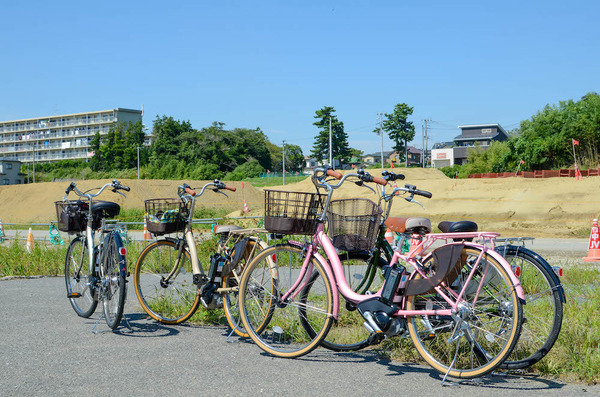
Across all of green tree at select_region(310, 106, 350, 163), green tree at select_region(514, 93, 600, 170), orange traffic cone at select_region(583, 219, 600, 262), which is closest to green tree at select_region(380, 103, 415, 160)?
green tree at select_region(310, 106, 350, 163)

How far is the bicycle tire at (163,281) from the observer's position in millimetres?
5887

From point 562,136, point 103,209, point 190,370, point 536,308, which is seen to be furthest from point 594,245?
point 562,136

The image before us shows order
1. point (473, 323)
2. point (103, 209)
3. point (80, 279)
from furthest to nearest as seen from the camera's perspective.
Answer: point (80, 279) < point (103, 209) < point (473, 323)

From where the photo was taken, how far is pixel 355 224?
14.5ft

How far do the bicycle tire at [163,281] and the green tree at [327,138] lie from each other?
7295 cm

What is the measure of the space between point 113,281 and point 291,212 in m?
1.96

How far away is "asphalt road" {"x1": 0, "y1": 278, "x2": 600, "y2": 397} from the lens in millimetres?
3779

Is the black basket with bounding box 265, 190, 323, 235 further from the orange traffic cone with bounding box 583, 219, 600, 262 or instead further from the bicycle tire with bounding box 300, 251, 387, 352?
the orange traffic cone with bounding box 583, 219, 600, 262

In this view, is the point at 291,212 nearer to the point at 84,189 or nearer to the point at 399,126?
the point at 84,189

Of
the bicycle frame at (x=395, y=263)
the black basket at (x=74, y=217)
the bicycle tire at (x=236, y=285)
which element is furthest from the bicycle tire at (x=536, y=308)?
the black basket at (x=74, y=217)

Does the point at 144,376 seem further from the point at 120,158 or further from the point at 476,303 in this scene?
the point at 120,158

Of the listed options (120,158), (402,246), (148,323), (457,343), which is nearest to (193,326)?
(148,323)

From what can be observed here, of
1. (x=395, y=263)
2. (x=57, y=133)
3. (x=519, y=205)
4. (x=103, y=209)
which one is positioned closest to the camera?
(x=395, y=263)

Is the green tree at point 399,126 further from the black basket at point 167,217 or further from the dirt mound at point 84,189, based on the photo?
the black basket at point 167,217
